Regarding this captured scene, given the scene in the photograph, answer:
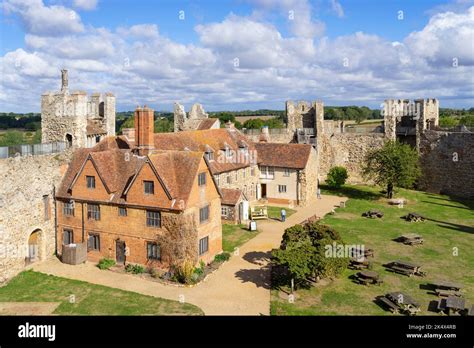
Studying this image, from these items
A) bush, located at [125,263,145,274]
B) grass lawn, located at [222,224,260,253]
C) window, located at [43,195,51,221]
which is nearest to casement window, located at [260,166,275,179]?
grass lawn, located at [222,224,260,253]

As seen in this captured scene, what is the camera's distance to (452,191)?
5294 centimetres

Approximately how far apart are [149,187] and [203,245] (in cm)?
525

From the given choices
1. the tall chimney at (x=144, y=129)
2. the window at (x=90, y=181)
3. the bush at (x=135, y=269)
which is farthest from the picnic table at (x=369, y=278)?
the window at (x=90, y=181)

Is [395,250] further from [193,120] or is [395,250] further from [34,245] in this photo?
[193,120]

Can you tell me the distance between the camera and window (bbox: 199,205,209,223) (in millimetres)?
28531

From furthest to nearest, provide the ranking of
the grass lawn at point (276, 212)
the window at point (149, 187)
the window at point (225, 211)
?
the grass lawn at point (276, 212), the window at point (225, 211), the window at point (149, 187)

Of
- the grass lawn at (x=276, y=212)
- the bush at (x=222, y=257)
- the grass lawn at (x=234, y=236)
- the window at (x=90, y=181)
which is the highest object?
the window at (x=90, y=181)

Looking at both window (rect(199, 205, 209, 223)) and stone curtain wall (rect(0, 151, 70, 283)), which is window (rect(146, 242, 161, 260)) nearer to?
window (rect(199, 205, 209, 223))

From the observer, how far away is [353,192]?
5353cm

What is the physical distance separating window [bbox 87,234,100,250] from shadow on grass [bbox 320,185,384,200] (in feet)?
103

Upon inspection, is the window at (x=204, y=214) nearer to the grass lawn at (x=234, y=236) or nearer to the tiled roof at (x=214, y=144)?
the grass lawn at (x=234, y=236)

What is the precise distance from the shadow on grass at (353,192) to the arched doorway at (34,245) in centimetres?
3425

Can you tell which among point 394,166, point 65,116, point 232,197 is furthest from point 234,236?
point 394,166

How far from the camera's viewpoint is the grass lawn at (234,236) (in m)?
32.6
